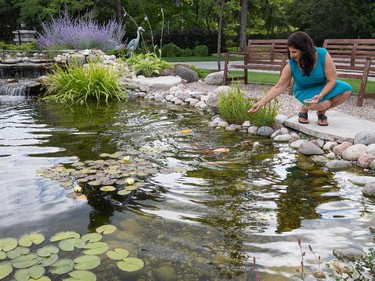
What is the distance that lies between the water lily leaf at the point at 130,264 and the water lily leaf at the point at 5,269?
0.52 metres

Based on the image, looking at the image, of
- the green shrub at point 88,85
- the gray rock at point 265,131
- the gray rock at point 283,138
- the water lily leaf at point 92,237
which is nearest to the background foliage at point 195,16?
the green shrub at point 88,85

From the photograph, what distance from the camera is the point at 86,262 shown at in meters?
2.02

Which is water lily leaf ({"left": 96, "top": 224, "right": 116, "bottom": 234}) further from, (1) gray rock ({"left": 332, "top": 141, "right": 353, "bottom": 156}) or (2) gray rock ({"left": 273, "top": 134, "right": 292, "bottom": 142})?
(2) gray rock ({"left": 273, "top": 134, "right": 292, "bottom": 142})

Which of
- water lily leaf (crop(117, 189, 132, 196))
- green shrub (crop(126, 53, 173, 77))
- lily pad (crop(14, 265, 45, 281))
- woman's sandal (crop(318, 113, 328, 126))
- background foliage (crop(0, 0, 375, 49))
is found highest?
background foliage (crop(0, 0, 375, 49))

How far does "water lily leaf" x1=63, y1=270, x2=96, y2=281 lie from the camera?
188 centimetres

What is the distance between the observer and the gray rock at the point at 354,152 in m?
3.70

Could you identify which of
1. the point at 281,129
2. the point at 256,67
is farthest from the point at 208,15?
the point at 281,129

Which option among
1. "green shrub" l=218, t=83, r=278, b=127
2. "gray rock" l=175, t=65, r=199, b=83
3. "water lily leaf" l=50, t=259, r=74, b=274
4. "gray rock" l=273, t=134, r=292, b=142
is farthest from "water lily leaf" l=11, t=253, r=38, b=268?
"gray rock" l=175, t=65, r=199, b=83

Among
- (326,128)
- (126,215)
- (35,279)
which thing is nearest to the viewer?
A: (35,279)

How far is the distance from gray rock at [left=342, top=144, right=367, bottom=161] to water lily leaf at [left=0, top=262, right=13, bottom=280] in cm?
299

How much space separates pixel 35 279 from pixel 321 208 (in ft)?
5.96

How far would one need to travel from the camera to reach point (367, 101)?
248 inches

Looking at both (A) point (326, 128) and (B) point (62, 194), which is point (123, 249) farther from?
(A) point (326, 128)

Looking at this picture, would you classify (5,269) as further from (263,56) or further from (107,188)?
(263,56)
